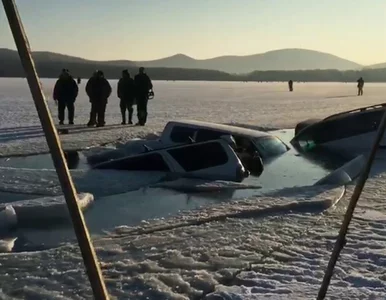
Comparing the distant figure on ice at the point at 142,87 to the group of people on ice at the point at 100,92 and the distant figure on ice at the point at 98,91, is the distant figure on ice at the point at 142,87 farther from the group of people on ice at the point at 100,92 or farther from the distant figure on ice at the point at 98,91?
the distant figure on ice at the point at 98,91

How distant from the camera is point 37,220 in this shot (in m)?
7.61

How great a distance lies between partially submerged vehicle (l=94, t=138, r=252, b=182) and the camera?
10.8 meters

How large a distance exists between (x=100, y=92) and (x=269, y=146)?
8.20 m

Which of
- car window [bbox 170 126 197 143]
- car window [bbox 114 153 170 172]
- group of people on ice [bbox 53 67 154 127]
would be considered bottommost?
car window [bbox 114 153 170 172]

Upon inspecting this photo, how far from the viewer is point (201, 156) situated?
10984 millimetres

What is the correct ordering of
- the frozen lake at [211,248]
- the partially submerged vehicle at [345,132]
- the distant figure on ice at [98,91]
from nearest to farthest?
the frozen lake at [211,248]
the partially submerged vehicle at [345,132]
the distant figure on ice at [98,91]

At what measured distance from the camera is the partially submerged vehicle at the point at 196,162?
424 inches

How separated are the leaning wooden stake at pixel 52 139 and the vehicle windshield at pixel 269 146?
39.8 feet

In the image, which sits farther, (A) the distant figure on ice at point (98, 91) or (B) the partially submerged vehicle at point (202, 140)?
(A) the distant figure on ice at point (98, 91)

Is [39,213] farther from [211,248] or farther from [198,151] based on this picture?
[198,151]

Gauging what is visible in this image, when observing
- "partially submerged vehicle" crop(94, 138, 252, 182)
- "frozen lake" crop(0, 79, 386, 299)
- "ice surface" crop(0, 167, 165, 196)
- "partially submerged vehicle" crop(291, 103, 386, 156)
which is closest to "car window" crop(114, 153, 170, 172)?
"partially submerged vehicle" crop(94, 138, 252, 182)

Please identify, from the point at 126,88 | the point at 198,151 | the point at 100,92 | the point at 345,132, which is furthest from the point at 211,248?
the point at 126,88

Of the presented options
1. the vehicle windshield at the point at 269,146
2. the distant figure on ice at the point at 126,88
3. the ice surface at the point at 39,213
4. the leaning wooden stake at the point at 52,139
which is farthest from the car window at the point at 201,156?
the distant figure on ice at the point at 126,88

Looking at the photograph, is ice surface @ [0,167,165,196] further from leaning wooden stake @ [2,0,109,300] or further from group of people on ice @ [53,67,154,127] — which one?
group of people on ice @ [53,67,154,127]
